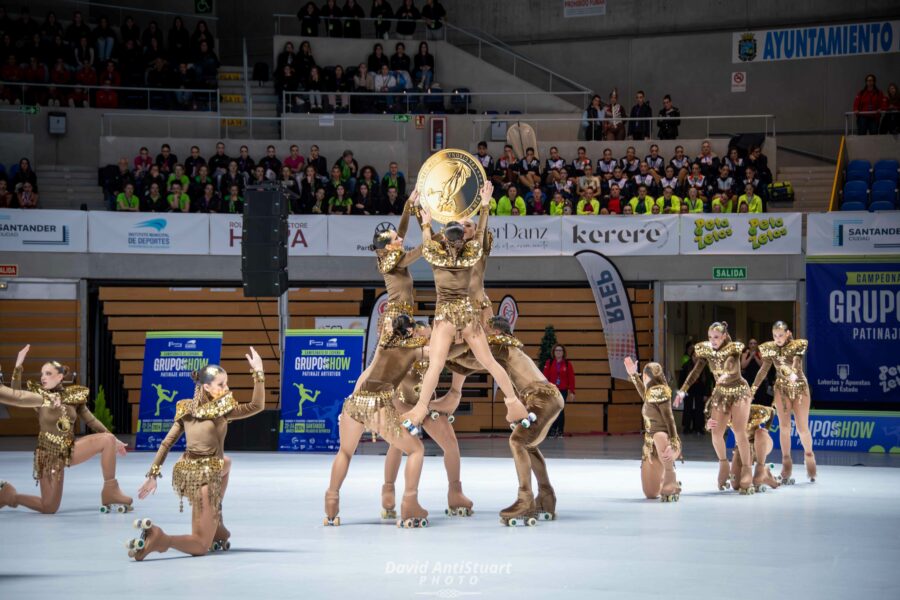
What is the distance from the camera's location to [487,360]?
30.1ft

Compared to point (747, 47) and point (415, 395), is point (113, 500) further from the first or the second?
point (747, 47)

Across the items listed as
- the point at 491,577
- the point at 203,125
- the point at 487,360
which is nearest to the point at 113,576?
the point at 491,577

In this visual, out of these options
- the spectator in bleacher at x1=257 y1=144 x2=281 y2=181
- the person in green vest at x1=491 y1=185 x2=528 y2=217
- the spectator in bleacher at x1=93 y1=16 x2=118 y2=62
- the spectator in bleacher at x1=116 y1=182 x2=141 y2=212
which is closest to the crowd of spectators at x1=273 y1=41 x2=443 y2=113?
the spectator in bleacher at x1=257 y1=144 x2=281 y2=181

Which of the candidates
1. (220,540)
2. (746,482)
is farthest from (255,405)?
(746,482)

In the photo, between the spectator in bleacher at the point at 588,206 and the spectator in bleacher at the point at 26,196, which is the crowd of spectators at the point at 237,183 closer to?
the spectator in bleacher at the point at 26,196

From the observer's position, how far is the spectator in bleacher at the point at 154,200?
21391 mm

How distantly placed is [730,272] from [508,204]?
4172 mm

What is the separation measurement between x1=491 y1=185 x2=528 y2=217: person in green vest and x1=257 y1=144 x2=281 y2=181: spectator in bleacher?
163 inches

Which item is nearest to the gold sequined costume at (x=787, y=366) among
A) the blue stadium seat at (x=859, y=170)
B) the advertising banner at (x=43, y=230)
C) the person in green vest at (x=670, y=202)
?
the person in green vest at (x=670, y=202)

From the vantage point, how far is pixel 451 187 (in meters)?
9.68

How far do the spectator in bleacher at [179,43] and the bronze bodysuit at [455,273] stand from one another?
58.8 ft

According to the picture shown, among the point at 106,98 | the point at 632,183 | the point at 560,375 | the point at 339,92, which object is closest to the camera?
the point at 560,375

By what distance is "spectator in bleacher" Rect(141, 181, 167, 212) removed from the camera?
21.4 metres

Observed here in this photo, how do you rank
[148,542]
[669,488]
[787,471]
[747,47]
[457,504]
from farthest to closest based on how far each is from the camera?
1. [747,47]
2. [787,471]
3. [669,488]
4. [457,504]
5. [148,542]
